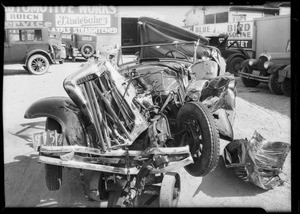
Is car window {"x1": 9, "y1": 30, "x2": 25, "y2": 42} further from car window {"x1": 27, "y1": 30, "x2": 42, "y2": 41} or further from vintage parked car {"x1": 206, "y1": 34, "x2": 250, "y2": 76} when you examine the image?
vintage parked car {"x1": 206, "y1": 34, "x2": 250, "y2": 76}

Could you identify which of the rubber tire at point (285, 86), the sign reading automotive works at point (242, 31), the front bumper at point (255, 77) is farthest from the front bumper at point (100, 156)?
the sign reading automotive works at point (242, 31)

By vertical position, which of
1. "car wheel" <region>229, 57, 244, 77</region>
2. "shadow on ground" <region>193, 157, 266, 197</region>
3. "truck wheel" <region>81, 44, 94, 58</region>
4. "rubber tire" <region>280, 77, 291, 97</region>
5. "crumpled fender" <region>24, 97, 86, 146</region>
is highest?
"truck wheel" <region>81, 44, 94, 58</region>

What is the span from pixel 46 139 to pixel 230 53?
963cm

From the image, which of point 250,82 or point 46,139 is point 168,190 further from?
point 250,82

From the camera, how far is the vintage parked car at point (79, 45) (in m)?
14.9

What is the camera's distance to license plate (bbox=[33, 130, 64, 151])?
120 inches

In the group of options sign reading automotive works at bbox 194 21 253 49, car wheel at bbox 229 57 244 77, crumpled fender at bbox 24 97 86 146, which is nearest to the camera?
crumpled fender at bbox 24 97 86 146

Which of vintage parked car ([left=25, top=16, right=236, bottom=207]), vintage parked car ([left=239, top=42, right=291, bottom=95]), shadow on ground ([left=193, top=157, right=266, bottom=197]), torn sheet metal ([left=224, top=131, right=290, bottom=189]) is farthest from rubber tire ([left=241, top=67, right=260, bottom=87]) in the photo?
vintage parked car ([left=25, top=16, right=236, bottom=207])

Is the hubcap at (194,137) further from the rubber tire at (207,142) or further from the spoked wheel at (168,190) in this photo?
the spoked wheel at (168,190)

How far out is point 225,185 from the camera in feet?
12.4

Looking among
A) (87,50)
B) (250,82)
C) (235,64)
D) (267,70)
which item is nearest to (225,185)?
(267,70)

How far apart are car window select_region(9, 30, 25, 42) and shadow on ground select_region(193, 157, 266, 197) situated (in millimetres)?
10120

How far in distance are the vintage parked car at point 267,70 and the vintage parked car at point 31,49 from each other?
288 inches
